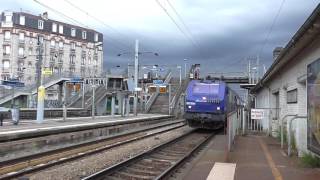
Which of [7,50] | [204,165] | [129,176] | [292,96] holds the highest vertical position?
[7,50]

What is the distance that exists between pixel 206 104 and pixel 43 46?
67.0 metres

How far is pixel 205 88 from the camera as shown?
1117 inches

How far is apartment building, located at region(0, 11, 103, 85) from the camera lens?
309 feet

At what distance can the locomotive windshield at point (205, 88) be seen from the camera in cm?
2789

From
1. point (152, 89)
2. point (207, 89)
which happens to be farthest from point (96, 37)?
point (207, 89)

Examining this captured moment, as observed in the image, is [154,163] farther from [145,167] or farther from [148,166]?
[145,167]

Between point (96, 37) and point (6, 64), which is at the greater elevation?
point (96, 37)

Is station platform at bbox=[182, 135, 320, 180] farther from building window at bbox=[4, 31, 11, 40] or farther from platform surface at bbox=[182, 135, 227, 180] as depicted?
building window at bbox=[4, 31, 11, 40]

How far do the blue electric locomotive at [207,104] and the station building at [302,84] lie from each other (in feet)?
9.76

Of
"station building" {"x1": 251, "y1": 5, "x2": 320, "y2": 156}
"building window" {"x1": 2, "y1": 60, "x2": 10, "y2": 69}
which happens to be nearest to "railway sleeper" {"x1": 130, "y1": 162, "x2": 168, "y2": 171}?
"station building" {"x1": 251, "y1": 5, "x2": 320, "y2": 156}

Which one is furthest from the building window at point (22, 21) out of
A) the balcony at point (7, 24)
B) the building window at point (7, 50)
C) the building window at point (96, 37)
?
the building window at point (96, 37)

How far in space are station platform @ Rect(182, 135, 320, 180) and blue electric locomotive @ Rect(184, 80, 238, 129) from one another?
10.4 m

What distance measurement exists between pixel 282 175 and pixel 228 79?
70491 mm

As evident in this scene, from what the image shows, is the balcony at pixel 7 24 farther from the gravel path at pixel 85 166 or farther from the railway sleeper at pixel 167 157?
the railway sleeper at pixel 167 157
